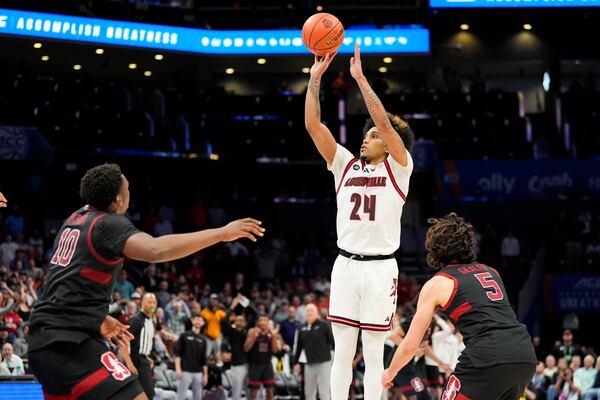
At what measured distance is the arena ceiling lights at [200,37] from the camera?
31.7m

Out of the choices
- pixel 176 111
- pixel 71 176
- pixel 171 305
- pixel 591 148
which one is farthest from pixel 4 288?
pixel 591 148

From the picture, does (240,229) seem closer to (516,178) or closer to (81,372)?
(81,372)

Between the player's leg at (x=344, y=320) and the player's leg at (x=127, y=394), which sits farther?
the player's leg at (x=344, y=320)

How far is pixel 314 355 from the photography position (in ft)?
67.1

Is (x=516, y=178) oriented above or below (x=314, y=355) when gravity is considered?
above

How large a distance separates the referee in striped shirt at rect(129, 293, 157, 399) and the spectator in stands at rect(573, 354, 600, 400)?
8.87m

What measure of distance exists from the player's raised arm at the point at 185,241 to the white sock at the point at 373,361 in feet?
9.50

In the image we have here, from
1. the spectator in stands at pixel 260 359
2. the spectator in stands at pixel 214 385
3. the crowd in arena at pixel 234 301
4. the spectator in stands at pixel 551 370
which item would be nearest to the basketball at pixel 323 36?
the crowd in arena at pixel 234 301

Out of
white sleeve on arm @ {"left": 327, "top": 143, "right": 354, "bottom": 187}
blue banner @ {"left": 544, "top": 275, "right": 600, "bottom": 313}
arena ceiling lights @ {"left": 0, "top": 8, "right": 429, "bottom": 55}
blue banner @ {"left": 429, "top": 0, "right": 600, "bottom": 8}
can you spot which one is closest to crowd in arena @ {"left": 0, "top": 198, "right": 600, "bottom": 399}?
blue banner @ {"left": 544, "top": 275, "right": 600, "bottom": 313}

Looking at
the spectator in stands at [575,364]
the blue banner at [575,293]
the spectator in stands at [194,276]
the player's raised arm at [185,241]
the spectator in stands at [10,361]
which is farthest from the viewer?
the blue banner at [575,293]

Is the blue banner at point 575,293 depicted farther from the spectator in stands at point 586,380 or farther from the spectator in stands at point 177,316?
the spectator in stands at point 177,316

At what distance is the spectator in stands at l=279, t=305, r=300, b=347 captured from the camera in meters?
23.2

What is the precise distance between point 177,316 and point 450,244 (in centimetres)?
1557

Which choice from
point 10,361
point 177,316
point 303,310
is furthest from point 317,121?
point 303,310
